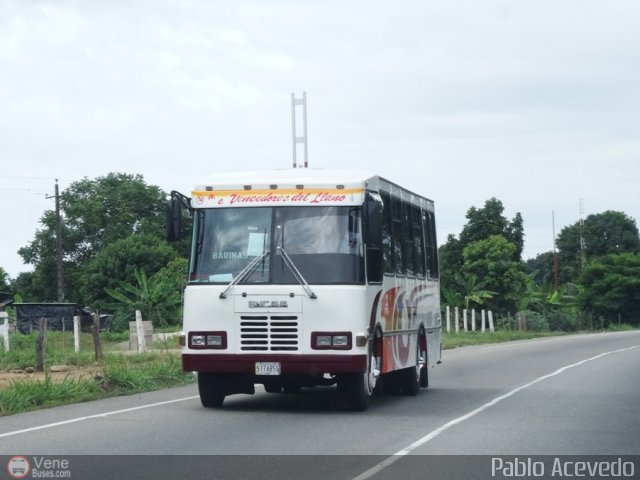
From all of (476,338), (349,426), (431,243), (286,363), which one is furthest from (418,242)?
(476,338)

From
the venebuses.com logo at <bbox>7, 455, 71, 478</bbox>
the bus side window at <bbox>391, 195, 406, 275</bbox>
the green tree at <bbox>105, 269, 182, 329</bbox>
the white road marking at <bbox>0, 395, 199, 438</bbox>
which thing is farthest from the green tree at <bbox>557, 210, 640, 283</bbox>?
the venebuses.com logo at <bbox>7, 455, 71, 478</bbox>

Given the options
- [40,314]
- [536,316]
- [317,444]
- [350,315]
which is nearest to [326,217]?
[350,315]

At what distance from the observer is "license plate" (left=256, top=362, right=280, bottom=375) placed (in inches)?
600

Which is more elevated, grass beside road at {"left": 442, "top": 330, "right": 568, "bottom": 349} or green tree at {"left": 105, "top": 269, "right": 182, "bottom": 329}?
green tree at {"left": 105, "top": 269, "right": 182, "bottom": 329}

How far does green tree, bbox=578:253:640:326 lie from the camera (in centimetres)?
9119

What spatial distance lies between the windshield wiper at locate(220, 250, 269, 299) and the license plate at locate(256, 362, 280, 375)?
1025 millimetres

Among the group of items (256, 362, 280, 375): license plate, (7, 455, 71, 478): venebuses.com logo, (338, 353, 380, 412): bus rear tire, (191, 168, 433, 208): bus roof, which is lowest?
(7, 455, 71, 478): venebuses.com logo

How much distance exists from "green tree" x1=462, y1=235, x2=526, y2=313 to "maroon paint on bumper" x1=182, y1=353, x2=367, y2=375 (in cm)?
5192

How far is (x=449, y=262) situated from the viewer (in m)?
76.6

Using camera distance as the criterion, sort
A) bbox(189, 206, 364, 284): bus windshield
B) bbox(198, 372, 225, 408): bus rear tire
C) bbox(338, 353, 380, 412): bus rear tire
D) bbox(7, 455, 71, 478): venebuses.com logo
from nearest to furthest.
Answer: bbox(7, 455, 71, 478): venebuses.com logo < bbox(189, 206, 364, 284): bus windshield < bbox(338, 353, 380, 412): bus rear tire < bbox(198, 372, 225, 408): bus rear tire

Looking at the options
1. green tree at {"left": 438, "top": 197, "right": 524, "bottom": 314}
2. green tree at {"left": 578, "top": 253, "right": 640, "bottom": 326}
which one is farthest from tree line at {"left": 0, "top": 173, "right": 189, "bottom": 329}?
green tree at {"left": 578, "top": 253, "right": 640, "bottom": 326}

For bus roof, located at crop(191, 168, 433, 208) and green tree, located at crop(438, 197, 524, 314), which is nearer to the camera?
bus roof, located at crop(191, 168, 433, 208)

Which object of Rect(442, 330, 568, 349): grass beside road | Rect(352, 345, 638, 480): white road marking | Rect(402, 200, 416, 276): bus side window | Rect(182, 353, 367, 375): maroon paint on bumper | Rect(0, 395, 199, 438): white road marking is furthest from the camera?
Rect(442, 330, 568, 349): grass beside road

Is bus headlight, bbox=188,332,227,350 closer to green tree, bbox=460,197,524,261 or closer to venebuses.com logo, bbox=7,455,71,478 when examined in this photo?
Answer: venebuses.com logo, bbox=7,455,71,478
